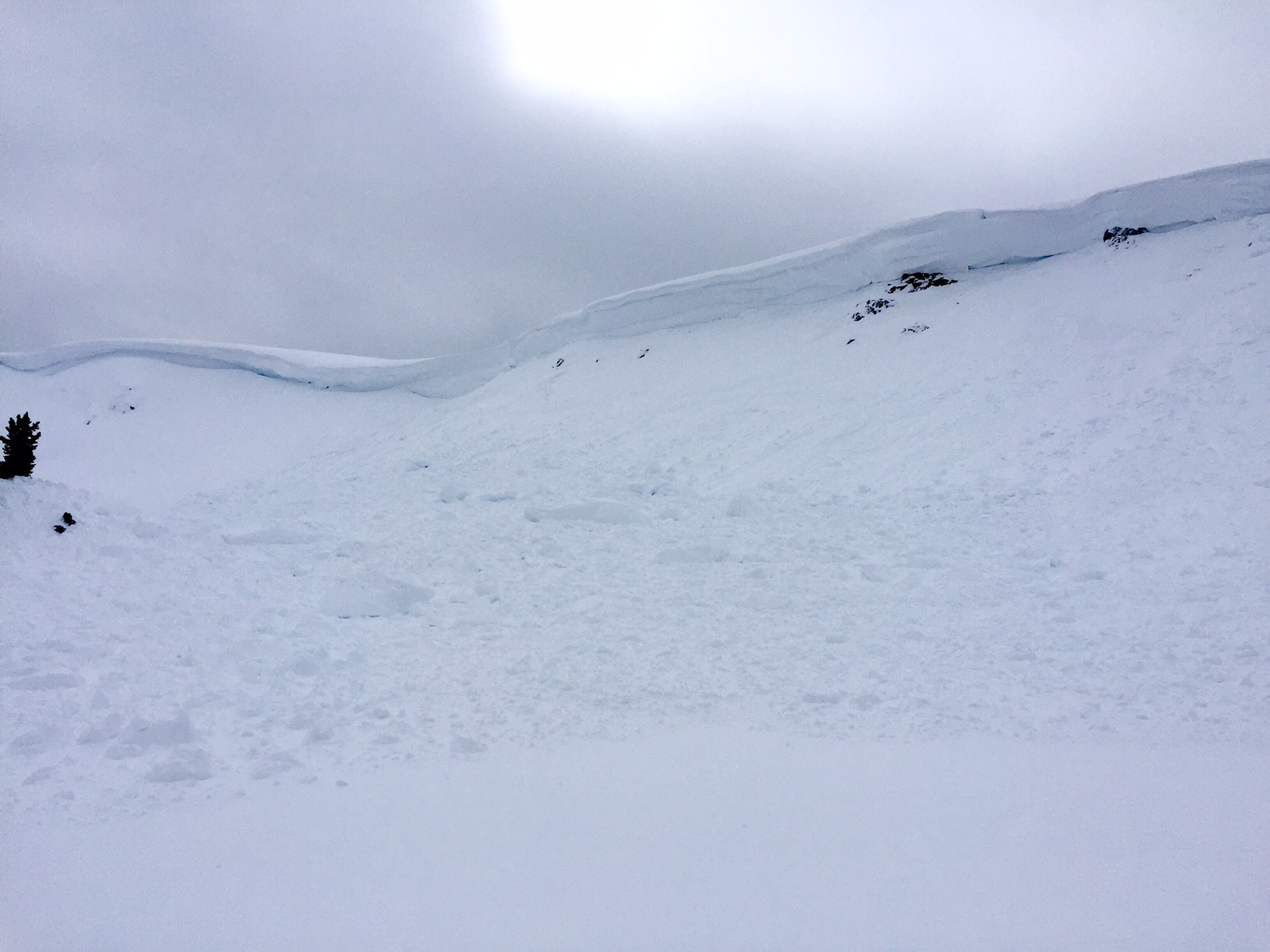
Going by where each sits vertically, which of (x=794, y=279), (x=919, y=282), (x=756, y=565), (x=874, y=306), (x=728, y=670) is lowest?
(x=728, y=670)

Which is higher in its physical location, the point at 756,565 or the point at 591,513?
the point at 591,513

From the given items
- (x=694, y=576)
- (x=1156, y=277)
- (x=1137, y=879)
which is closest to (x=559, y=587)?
(x=694, y=576)

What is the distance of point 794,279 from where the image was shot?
20.5m

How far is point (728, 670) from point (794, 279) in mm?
15581

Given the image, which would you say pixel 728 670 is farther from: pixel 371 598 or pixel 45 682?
pixel 45 682

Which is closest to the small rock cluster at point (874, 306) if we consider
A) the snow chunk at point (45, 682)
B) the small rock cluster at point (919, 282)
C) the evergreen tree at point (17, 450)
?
the small rock cluster at point (919, 282)

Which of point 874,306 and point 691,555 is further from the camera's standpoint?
point 874,306

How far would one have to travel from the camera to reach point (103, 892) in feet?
13.1

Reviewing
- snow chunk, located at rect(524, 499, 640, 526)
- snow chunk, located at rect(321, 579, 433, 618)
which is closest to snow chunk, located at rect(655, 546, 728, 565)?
snow chunk, located at rect(524, 499, 640, 526)

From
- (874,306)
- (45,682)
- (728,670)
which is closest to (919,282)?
(874,306)

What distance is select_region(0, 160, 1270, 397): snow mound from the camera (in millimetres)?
15953

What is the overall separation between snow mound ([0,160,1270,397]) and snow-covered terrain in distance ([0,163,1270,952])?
38cm

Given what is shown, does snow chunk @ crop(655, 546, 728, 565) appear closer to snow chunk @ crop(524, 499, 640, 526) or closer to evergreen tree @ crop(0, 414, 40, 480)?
snow chunk @ crop(524, 499, 640, 526)

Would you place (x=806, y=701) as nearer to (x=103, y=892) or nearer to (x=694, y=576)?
(x=694, y=576)
